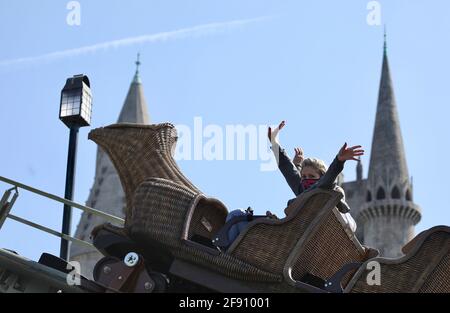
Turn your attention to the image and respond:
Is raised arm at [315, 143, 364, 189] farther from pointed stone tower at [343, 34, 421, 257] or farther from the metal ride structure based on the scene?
pointed stone tower at [343, 34, 421, 257]

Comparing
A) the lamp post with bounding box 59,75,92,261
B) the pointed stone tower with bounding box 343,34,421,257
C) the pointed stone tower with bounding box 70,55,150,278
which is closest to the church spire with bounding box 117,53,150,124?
the pointed stone tower with bounding box 70,55,150,278

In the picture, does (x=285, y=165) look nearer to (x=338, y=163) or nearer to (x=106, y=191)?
(x=338, y=163)

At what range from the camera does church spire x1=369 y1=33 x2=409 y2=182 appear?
72.2 metres

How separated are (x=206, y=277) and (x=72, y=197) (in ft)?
8.69

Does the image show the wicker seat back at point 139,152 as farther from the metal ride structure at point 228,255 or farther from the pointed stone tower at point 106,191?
the pointed stone tower at point 106,191

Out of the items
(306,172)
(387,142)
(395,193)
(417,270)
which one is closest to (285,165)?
(306,172)

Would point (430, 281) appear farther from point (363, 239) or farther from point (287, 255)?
point (363, 239)

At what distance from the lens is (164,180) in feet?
23.5

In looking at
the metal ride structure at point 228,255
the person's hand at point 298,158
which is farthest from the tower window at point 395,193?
the metal ride structure at point 228,255

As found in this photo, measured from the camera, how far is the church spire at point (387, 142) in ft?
237

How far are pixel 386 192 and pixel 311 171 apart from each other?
209ft

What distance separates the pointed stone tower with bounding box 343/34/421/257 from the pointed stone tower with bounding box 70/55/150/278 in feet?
49.8

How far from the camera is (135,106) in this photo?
240ft
